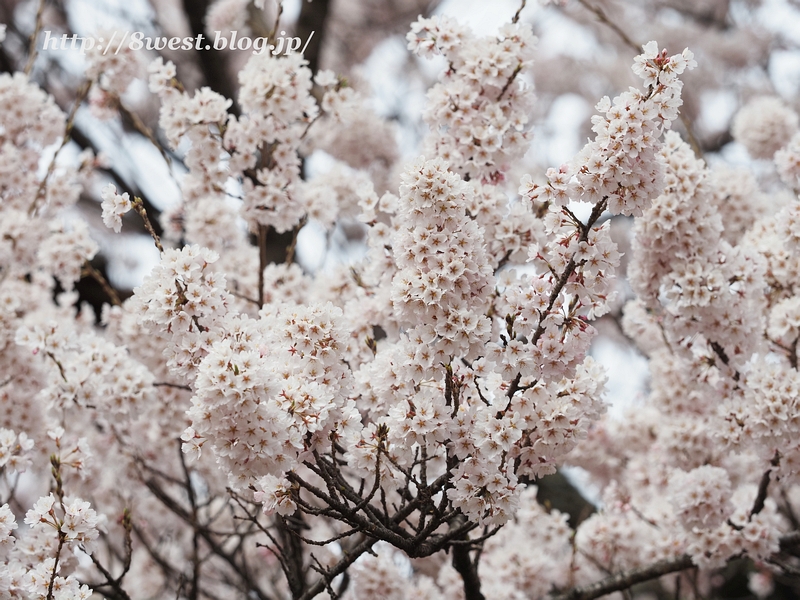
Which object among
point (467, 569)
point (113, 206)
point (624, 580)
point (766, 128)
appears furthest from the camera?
point (766, 128)

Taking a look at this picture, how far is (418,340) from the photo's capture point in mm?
2158

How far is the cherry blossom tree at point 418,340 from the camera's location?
211cm

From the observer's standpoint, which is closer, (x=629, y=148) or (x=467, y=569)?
(x=629, y=148)

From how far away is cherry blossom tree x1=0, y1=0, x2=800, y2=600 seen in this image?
211cm

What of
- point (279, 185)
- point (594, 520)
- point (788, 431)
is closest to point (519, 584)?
point (594, 520)

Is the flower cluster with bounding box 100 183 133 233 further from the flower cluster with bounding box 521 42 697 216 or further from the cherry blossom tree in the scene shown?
the flower cluster with bounding box 521 42 697 216

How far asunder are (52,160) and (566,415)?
286 centimetres

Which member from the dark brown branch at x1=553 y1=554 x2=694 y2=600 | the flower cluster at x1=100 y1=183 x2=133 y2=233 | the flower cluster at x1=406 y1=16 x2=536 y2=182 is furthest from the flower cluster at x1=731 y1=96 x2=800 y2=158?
the flower cluster at x1=100 y1=183 x2=133 y2=233

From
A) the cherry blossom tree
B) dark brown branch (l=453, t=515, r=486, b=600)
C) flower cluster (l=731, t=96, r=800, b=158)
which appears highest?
flower cluster (l=731, t=96, r=800, b=158)

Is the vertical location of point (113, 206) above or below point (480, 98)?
below

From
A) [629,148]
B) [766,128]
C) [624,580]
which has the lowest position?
[624,580]

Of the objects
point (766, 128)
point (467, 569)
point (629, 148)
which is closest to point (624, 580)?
point (467, 569)

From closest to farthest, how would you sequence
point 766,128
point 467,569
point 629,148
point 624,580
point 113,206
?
point 629,148 < point 113,206 < point 467,569 < point 624,580 < point 766,128

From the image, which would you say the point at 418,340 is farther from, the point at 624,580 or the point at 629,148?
the point at 624,580
